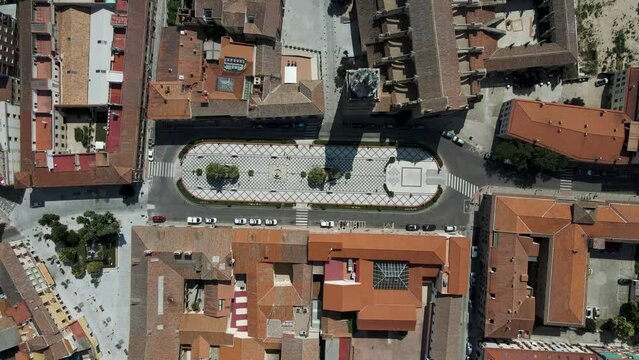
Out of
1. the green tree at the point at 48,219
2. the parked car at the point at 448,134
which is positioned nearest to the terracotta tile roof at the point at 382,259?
the parked car at the point at 448,134

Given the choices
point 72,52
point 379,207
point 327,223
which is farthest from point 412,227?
point 72,52

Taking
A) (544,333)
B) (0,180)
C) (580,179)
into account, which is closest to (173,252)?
(0,180)

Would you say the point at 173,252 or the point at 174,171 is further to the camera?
the point at 174,171

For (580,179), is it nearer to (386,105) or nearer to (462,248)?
(462,248)

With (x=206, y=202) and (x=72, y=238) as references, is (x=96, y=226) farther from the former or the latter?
(x=206, y=202)

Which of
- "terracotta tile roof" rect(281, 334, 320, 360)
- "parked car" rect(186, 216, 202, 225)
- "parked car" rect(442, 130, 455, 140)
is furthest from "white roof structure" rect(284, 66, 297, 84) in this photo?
"terracotta tile roof" rect(281, 334, 320, 360)
